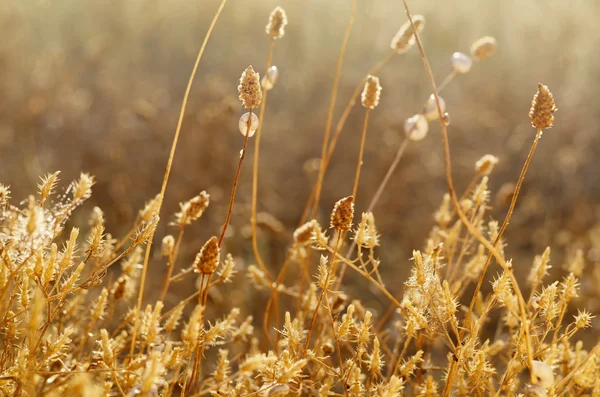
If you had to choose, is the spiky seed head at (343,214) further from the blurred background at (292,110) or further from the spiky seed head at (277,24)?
the blurred background at (292,110)

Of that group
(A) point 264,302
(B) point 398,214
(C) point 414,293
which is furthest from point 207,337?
(B) point 398,214

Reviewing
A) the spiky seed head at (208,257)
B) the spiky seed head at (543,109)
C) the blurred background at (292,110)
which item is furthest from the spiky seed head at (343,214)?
the blurred background at (292,110)

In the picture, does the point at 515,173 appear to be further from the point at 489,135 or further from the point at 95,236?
the point at 95,236

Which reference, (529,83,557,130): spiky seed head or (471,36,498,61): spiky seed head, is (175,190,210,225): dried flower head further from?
(471,36,498,61): spiky seed head

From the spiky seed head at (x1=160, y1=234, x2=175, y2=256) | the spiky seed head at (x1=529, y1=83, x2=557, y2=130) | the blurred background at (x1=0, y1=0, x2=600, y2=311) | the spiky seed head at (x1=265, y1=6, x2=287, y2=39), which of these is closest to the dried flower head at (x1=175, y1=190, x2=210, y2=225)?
the spiky seed head at (x1=160, y1=234, x2=175, y2=256)

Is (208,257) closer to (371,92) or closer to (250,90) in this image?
(250,90)

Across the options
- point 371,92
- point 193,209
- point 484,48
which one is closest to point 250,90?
point 193,209
